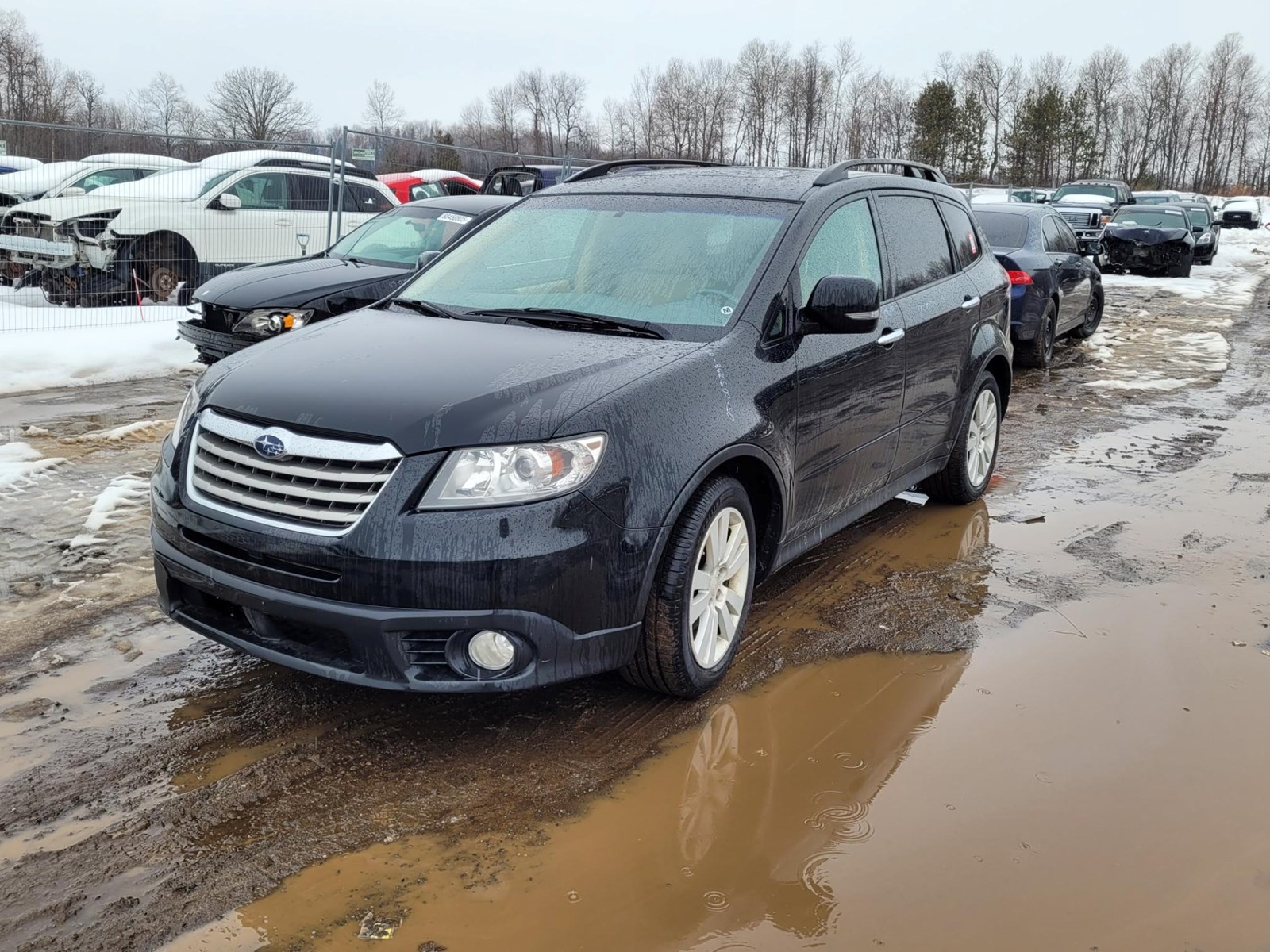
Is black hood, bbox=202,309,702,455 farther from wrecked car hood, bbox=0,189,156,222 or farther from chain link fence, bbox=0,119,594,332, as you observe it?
wrecked car hood, bbox=0,189,156,222

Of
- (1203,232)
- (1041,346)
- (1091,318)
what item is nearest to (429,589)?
(1041,346)

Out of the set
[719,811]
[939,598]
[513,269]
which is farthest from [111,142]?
[719,811]

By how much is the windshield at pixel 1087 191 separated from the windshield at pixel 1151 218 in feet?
28.3

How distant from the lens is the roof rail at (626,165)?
5230mm

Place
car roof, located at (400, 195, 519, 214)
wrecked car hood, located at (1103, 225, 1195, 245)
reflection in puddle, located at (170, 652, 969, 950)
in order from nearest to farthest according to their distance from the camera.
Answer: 1. reflection in puddle, located at (170, 652, 969, 950)
2. car roof, located at (400, 195, 519, 214)
3. wrecked car hood, located at (1103, 225, 1195, 245)

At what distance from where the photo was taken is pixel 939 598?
16.3ft

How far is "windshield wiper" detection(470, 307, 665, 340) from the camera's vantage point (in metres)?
3.95

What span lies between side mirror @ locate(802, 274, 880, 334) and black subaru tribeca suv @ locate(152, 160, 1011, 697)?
10mm

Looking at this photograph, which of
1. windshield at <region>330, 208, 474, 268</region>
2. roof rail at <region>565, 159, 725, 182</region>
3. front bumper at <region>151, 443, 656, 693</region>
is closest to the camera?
front bumper at <region>151, 443, 656, 693</region>

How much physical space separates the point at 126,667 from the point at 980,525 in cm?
432

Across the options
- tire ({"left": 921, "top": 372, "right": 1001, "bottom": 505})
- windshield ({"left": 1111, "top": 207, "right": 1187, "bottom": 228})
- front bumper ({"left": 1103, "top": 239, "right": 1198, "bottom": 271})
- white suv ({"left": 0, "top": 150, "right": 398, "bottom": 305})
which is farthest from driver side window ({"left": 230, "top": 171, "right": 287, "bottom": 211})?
windshield ({"left": 1111, "top": 207, "right": 1187, "bottom": 228})

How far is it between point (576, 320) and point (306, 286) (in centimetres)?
537

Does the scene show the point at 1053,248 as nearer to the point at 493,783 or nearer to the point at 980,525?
the point at 980,525

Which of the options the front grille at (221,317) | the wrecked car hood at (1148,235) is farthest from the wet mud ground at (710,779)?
the wrecked car hood at (1148,235)
